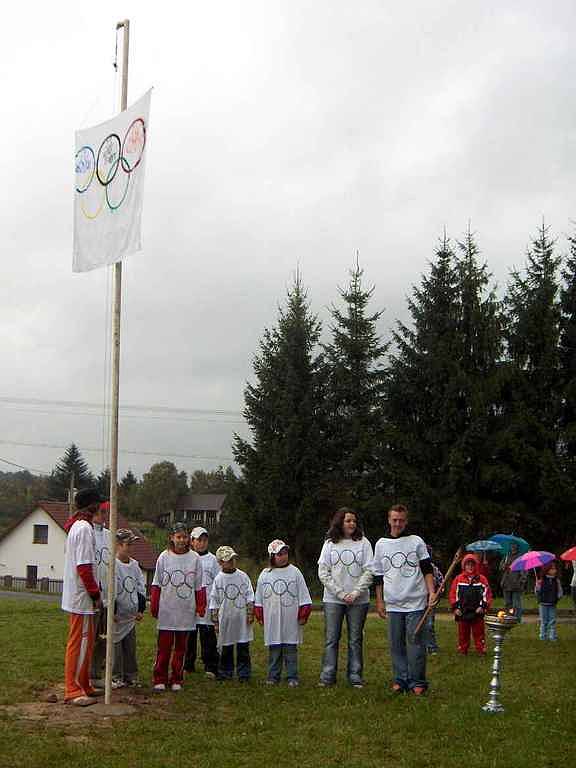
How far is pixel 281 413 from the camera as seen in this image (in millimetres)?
44750

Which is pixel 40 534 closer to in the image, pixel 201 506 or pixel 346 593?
pixel 201 506

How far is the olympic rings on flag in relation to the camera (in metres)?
9.25

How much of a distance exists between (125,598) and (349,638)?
2.56 metres

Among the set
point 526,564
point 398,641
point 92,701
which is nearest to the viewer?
point 92,701

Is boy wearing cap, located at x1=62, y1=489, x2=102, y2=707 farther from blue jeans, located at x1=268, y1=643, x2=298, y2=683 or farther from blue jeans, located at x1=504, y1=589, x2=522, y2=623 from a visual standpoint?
blue jeans, located at x1=504, y1=589, x2=522, y2=623

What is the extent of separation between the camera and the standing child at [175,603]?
32.7ft

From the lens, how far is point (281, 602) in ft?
34.6

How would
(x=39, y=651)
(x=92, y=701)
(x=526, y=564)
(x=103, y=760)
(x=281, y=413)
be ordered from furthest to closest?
(x=281, y=413) → (x=526, y=564) → (x=39, y=651) → (x=92, y=701) → (x=103, y=760)

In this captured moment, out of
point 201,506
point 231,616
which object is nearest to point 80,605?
point 231,616

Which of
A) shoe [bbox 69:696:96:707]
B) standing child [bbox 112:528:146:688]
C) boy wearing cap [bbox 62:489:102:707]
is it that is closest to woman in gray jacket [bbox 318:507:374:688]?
standing child [bbox 112:528:146:688]

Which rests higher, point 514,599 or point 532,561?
point 532,561

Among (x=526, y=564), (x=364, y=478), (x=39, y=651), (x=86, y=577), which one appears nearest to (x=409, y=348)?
(x=364, y=478)

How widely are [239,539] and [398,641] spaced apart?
1420 inches

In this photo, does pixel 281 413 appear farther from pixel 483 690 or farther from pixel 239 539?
pixel 483 690
